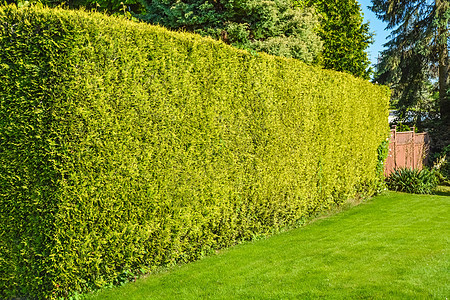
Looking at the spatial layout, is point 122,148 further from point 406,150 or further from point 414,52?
point 414,52

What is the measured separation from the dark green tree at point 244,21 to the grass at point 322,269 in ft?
28.7

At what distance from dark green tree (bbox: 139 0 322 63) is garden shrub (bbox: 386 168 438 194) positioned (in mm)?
5709

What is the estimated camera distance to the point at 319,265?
656 centimetres

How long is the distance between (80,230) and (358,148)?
8900 millimetres

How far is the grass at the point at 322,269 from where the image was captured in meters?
5.50

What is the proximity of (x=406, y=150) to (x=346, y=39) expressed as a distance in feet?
19.3

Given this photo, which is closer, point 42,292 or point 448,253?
point 42,292

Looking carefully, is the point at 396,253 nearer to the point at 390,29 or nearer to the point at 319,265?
the point at 319,265

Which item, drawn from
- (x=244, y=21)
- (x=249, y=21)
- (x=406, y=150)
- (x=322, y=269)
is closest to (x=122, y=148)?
(x=322, y=269)

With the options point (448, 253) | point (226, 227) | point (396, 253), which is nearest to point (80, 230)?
point (226, 227)

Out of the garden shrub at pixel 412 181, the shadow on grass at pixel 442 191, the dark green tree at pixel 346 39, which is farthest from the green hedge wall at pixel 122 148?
the dark green tree at pixel 346 39

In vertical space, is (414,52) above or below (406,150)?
above

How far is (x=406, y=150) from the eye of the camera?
17.5 metres

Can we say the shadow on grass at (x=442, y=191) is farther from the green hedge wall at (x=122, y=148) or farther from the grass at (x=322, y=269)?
the green hedge wall at (x=122, y=148)
